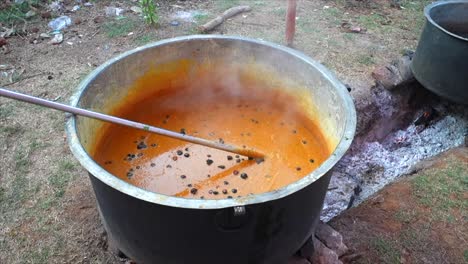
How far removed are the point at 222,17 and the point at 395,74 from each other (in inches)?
76.2

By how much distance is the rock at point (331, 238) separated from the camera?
2373 millimetres

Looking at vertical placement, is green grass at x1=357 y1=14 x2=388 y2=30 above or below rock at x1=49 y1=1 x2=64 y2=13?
above

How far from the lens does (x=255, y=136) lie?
2.61 metres

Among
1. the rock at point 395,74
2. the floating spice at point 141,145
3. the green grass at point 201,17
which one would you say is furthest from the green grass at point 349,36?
the floating spice at point 141,145

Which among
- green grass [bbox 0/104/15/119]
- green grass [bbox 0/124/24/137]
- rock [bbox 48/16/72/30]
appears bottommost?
green grass [bbox 0/124/24/137]

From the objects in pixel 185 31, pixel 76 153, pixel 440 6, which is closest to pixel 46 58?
pixel 185 31

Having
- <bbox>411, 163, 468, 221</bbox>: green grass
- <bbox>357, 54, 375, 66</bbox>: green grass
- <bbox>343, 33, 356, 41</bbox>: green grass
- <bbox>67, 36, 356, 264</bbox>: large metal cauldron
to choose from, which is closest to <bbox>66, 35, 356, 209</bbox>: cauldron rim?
<bbox>67, 36, 356, 264</bbox>: large metal cauldron

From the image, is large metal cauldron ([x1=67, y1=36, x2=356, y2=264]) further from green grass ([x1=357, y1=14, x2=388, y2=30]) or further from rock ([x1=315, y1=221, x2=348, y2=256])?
green grass ([x1=357, y1=14, x2=388, y2=30])

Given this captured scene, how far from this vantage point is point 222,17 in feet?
14.7

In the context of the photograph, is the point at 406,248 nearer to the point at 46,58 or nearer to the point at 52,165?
the point at 52,165

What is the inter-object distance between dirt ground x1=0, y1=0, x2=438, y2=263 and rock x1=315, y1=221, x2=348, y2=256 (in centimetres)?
127

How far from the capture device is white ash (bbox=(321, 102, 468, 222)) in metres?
3.02

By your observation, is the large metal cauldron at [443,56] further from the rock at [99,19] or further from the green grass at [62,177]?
the rock at [99,19]

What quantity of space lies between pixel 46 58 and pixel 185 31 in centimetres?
142
